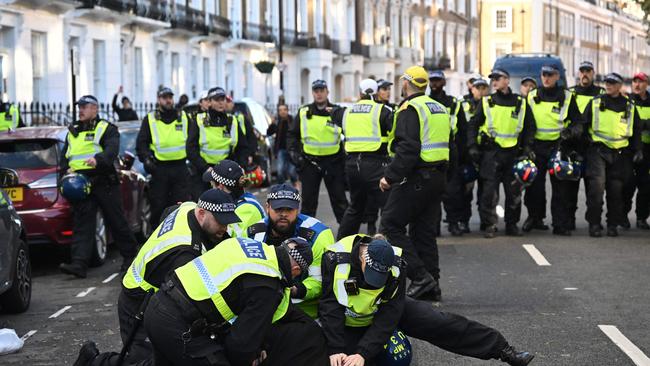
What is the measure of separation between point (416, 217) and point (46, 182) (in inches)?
182

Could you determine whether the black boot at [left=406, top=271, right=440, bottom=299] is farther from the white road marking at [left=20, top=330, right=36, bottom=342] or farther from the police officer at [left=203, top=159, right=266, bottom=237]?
the white road marking at [left=20, top=330, right=36, bottom=342]

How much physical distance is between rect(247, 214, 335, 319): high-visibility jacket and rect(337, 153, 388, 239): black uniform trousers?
5240mm

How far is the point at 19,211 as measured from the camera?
1448 cm

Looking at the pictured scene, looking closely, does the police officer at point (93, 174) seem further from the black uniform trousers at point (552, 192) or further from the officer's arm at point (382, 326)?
the officer's arm at point (382, 326)

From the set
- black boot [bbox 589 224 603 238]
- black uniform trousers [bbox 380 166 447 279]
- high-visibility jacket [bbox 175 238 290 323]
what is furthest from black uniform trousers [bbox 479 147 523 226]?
high-visibility jacket [bbox 175 238 290 323]

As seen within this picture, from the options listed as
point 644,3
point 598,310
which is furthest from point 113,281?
point 644,3

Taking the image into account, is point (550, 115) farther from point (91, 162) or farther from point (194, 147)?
point (91, 162)

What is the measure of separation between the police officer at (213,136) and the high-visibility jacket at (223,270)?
8310 millimetres

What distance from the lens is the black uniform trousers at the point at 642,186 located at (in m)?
17.8

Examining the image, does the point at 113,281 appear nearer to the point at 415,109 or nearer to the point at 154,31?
the point at 415,109

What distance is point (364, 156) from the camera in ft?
47.3

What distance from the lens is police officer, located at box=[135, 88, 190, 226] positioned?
15.5 m

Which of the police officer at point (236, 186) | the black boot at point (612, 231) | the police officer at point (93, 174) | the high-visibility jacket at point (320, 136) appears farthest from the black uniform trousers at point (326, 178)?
the police officer at point (236, 186)

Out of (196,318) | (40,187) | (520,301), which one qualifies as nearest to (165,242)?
(196,318)
